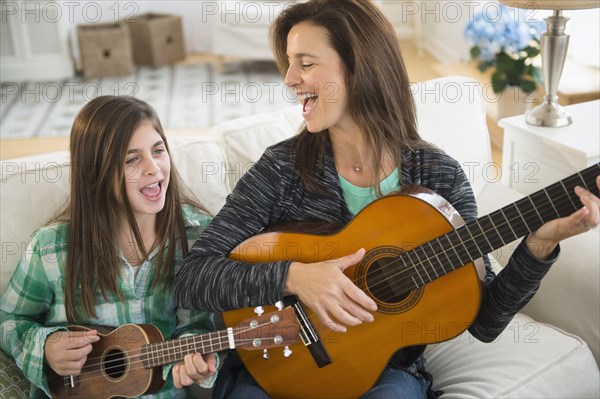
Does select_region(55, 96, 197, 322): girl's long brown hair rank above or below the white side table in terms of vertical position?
above

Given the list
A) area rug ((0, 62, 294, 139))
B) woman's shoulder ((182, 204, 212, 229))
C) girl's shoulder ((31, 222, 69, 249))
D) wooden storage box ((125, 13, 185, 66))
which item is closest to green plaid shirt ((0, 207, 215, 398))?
girl's shoulder ((31, 222, 69, 249))

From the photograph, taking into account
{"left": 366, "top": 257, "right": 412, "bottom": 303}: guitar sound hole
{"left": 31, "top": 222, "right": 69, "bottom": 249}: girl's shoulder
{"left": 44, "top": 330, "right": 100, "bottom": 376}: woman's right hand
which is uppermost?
{"left": 31, "top": 222, "right": 69, "bottom": 249}: girl's shoulder

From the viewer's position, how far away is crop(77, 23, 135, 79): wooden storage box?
5355 mm

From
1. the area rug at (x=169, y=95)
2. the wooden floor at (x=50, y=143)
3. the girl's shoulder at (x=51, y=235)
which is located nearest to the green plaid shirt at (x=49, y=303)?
the girl's shoulder at (x=51, y=235)

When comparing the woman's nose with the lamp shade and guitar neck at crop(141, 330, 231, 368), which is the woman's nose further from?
the lamp shade

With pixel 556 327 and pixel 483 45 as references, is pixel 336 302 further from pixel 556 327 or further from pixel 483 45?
pixel 483 45

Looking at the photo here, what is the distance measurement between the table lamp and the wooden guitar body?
91 centimetres

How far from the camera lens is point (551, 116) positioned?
7.39 feet

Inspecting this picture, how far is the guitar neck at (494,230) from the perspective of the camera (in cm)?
→ 132

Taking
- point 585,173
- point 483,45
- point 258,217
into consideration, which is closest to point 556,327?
point 585,173

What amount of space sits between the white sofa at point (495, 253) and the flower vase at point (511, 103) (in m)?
1.60

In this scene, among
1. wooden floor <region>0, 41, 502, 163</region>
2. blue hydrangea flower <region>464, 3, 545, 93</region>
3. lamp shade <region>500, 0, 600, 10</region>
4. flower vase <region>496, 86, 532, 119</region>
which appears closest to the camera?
lamp shade <region>500, 0, 600, 10</region>

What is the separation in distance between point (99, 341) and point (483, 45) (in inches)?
A: 99.7

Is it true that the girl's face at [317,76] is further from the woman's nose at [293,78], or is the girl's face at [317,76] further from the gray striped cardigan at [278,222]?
the gray striped cardigan at [278,222]
